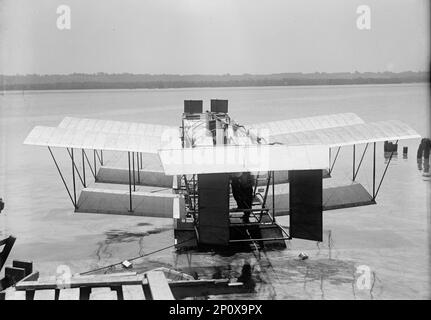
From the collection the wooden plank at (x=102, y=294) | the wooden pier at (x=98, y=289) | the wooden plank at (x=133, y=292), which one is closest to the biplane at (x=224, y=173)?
the wooden pier at (x=98, y=289)

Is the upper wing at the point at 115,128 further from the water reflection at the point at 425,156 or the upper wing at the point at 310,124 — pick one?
the water reflection at the point at 425,156

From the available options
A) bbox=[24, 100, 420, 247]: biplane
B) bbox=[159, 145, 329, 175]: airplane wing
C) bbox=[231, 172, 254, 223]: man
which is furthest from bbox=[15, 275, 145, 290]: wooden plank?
bbox=[231, 172, 254, 223]: man

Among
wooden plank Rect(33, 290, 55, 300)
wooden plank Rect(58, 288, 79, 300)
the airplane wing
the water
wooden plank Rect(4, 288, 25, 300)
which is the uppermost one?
the airplane wing

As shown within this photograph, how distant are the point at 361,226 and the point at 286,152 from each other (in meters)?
6.18

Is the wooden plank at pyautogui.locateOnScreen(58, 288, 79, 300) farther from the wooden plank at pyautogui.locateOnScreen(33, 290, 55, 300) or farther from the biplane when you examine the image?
the biplane

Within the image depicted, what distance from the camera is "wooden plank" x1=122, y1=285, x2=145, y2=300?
8953 millimetres

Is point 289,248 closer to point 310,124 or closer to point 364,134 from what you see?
point 364,134

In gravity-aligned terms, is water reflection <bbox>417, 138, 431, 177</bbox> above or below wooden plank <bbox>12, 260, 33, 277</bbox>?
above

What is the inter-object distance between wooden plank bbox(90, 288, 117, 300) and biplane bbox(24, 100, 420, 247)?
2.71 meters

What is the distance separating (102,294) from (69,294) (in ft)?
1.77

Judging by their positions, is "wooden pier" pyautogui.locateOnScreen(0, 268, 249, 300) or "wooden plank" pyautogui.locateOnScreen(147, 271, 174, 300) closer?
"wooden plank" pyautogui.locateOnScreen(147, 271, 174, 300)

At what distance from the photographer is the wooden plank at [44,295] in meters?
9.02

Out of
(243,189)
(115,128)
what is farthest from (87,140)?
(243,189)
